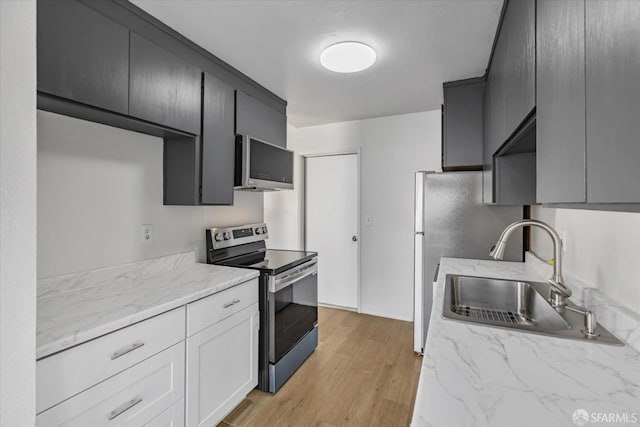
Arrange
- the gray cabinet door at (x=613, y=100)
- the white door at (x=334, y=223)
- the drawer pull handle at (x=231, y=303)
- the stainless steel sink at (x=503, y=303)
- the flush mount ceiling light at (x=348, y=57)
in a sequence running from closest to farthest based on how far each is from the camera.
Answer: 1. the gray cabinet door at (x=613, y=100)
2. the stainless steel sink at (x=503, y=303)
3. the drawer pull handle at (x=231, y=303)
4. the flush mount ceiling light at (x=348, y=57)
5. the white door at (x=334, y=223)

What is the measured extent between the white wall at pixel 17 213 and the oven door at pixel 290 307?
49.7 inches

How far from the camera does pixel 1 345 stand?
0.77 m

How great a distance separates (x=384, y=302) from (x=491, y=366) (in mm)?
2640

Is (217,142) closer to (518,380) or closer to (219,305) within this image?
(219,305)

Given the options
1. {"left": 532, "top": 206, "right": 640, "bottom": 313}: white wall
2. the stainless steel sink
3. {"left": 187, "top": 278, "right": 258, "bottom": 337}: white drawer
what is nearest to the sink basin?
the stainless steel sink

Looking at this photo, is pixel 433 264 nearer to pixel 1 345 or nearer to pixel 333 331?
pixel 333 331

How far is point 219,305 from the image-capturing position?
1.66 m

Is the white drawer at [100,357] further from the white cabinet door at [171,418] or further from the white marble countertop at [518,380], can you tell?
the white marble countertop at [518,380]

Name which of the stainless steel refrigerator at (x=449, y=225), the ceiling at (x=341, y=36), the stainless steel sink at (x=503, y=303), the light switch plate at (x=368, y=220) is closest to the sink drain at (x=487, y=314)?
the stainless steel sink at (x=503, y=303)

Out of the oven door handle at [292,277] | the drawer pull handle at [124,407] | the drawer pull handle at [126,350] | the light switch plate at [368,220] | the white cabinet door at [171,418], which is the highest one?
the light switch plate at [368,220]

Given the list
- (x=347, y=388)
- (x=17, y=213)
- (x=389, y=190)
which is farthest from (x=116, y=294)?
(x=389, y=190)

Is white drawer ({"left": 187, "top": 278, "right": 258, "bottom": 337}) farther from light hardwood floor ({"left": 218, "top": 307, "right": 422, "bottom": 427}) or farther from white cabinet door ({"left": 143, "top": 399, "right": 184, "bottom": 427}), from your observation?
light hardwood floor ({"left": 218, "top": 307, "right": 422, "bottom": 427})

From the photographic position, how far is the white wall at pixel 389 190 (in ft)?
10.5

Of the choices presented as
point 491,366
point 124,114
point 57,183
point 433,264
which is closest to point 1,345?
point 57,183
